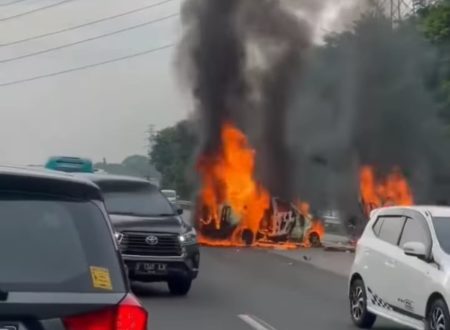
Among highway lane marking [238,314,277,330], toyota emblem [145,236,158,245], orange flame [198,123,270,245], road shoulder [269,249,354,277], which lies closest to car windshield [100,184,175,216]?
toyota emblem [145,236,158,245]

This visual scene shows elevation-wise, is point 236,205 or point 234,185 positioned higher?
point 234,185

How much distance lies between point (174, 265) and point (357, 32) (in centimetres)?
2667

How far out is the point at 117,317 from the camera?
211 inches

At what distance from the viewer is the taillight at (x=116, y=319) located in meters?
5.26

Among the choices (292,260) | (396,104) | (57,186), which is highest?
(396,104)

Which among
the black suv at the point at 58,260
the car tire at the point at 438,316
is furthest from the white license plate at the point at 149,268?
the black suv at the point at 58,260

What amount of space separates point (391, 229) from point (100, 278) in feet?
30.5

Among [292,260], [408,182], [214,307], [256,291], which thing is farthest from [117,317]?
[408,182]

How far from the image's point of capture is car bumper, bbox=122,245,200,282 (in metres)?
17.8

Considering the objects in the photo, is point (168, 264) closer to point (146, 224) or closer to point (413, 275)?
point (146, 224)

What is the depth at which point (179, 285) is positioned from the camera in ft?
61.3

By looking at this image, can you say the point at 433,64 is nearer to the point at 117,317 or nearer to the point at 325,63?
the point at 325,63

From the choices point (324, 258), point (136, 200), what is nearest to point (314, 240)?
point (324, 258)

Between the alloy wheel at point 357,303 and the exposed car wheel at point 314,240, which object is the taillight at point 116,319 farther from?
the exposed car wheel at point 314,240
